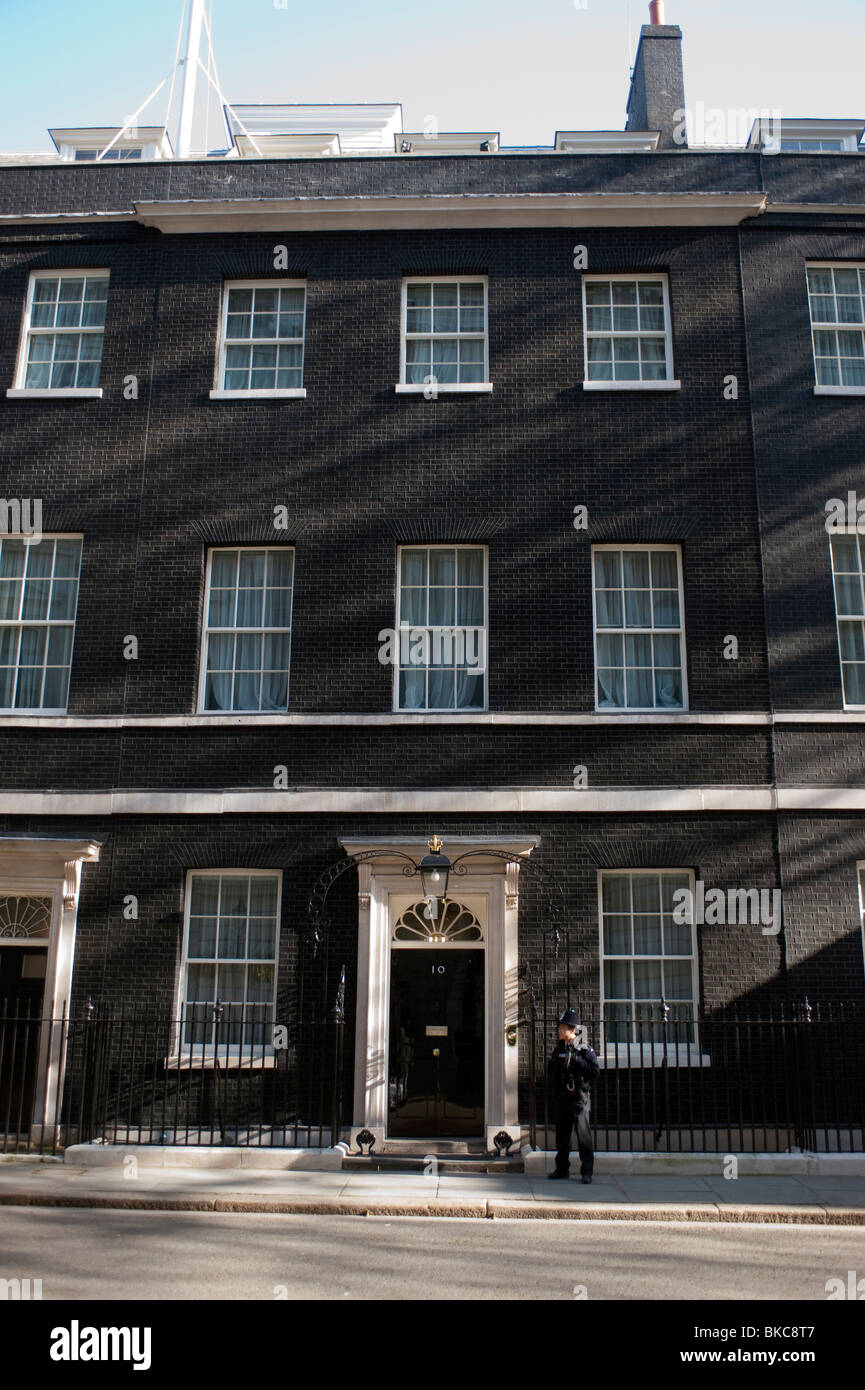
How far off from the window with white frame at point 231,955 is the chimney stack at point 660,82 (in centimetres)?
1210

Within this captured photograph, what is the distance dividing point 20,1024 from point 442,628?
276 inches

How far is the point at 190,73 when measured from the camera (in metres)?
18.5

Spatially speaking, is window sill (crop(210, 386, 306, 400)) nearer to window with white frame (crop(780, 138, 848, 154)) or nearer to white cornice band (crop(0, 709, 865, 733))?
white cornice band (crop(0, 709, 865, 733))

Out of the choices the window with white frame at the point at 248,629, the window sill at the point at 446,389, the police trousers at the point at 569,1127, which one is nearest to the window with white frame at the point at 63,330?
the window with white frame at the point at 248,629

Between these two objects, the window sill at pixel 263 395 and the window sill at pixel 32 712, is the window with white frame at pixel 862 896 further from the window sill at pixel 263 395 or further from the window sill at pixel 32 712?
the window sill at pixel 32 712

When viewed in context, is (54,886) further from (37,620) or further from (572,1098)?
(572,1098)

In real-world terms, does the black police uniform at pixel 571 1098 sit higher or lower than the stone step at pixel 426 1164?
higher

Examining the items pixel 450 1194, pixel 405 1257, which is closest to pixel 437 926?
pixel 450 1194

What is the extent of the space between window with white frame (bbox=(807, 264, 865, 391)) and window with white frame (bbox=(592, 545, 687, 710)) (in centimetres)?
337

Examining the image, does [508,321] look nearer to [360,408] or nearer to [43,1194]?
[360,408]

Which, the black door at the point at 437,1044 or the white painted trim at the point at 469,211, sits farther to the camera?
the white painted trim at the point at 469,211

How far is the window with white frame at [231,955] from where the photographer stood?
13352 millimetres

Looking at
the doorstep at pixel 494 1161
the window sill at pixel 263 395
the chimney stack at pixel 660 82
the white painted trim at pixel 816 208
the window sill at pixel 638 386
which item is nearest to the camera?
the doorstep at pixel 494 1161

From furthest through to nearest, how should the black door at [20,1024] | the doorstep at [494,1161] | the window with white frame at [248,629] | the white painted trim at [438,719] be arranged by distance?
the window with white frame at [248,629] < the white painted trim at [438,719] < the black door at [20,1024] < the doorstep at [494,1161]
